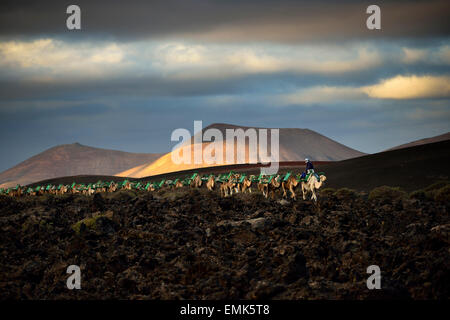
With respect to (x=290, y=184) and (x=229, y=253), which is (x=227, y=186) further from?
(x=229, y=253)

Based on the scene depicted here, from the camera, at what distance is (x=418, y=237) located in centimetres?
2027

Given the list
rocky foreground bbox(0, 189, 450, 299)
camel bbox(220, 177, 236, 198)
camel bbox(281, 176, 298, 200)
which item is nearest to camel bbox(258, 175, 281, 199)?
camel bbox(281, 176, 298, 200)

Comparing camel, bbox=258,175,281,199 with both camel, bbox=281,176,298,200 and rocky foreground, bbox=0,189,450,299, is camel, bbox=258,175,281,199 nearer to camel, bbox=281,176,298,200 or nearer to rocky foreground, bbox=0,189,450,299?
camel, bbox=281,176,298,200

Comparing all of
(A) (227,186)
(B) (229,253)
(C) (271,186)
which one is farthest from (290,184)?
(B) (229,253)

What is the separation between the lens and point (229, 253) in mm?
19375

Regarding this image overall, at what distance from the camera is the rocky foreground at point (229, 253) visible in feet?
52.6

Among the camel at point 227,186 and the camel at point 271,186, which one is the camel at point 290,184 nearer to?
the camel at point 271,186

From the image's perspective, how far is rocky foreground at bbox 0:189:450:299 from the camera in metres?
16.0

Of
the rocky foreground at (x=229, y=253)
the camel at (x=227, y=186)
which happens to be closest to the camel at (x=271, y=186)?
the camel at (x=227, y=186)

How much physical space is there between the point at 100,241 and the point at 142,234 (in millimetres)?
1481

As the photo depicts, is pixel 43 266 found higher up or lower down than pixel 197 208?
lower down
